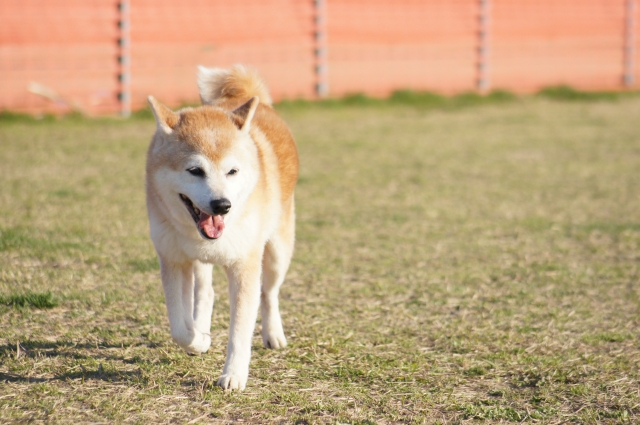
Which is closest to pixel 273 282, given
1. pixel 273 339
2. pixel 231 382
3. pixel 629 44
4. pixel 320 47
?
pixel 273 339

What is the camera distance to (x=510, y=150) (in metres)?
8.55

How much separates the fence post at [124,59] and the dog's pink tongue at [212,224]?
7.96 m

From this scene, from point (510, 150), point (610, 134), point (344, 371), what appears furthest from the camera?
point (610, 134)

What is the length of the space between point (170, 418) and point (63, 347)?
31.6 inches

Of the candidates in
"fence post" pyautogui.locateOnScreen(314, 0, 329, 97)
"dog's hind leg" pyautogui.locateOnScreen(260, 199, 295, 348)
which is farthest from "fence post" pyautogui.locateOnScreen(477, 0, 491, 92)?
"dog's hind leg" pyautogui.locateOnScreen(260, 199, 295, 348)

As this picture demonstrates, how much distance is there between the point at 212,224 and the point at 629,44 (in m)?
13.8

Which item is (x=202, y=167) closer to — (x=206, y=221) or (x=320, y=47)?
(x=206, y=221)

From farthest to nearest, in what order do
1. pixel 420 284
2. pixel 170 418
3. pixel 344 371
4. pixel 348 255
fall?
pixel 348 255, pixel 420 284, pixel 344 371, pixel 170 418

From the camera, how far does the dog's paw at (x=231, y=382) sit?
282 cm

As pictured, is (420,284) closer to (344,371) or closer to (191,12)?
(344,371)

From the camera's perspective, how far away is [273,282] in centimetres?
336

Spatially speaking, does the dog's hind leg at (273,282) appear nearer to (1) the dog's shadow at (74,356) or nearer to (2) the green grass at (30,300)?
(1) the dog's shadow at (74,356)

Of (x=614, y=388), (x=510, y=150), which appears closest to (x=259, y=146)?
(x=614, y=388)

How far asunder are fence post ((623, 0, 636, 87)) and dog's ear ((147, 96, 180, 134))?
13474 mm
